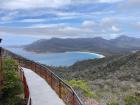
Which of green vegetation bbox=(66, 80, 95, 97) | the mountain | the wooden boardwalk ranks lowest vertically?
the mountain

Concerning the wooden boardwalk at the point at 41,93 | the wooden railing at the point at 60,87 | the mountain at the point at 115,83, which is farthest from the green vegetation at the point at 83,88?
the wooden boardwalk at the point at 41,93

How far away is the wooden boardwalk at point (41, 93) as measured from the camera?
1173 inches

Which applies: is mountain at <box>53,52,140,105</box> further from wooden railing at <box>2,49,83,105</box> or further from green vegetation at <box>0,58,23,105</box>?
green vegetation at <box>0,58,23,105</box>

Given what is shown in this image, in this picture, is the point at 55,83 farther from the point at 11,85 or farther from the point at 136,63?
the point at 136,63

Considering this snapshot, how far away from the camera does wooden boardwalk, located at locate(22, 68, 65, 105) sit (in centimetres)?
2980

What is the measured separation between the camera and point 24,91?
3638 cm

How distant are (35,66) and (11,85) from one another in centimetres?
1608

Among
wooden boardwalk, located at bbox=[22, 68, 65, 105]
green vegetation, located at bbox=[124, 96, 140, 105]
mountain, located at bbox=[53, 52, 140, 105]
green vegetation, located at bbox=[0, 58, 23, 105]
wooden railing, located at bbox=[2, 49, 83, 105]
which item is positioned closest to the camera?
wooden railing, located at bbox=[2, 49, 83, 105]

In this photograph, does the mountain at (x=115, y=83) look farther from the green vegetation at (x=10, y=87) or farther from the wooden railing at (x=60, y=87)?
the green vegetation at (x=10, y=87)

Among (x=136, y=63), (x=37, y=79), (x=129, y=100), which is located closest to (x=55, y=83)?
(x=37, y=79)

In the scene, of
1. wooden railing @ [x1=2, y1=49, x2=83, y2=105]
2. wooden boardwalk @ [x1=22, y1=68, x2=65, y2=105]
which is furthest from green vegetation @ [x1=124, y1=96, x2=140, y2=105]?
wooden boardwalk @ [x1=22, y1=68, x2=65, y2=105]

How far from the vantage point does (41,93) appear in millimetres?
33781

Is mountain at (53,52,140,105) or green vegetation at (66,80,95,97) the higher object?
green vegetation at (66,80,95,97)

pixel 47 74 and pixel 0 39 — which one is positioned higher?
pixel 0 39
